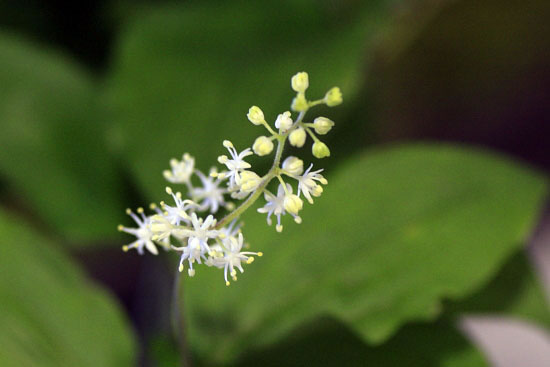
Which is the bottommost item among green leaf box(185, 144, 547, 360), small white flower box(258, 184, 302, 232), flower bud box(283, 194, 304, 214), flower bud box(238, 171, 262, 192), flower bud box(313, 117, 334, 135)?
flower bud box(283, 194, 304, 214)

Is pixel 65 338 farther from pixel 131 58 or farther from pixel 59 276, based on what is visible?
pixel 131 58

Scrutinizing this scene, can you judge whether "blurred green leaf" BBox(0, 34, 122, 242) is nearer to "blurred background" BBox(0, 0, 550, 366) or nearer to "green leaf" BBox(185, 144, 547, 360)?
"blurred background" BBox(0, 0, 550, 366)

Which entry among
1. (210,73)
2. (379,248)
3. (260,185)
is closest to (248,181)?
(260,185)

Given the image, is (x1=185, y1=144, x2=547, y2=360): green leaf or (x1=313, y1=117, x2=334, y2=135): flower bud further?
(x1=185, y1=144, x2=547, y2=360): green leaf

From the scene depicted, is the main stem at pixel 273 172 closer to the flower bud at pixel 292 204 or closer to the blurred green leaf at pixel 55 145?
the flower bud at pixel 292 204

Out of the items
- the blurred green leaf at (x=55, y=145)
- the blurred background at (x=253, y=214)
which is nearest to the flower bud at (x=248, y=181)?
the blurred background at (x=253, y=214)

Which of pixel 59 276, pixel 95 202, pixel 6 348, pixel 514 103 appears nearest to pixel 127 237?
pixel 95 202

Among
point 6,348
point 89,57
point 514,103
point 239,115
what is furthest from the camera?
point 514,103

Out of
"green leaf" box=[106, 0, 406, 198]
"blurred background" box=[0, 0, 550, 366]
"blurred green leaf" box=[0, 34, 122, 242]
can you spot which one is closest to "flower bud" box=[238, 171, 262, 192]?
"blurred background" box=[0, 0, 550, 366]
